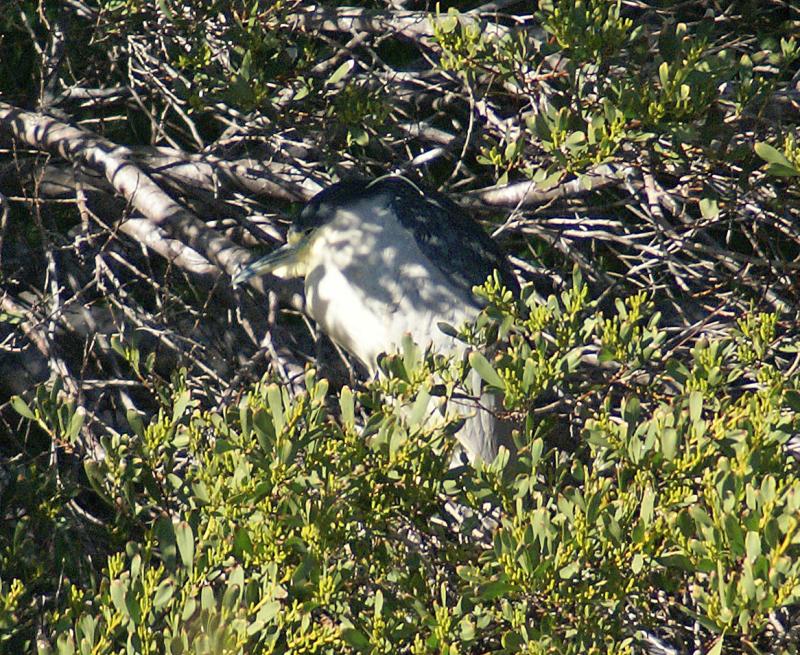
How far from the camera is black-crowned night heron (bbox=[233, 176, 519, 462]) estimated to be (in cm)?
263

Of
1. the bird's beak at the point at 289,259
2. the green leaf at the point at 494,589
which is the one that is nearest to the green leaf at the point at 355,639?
the green leaf at the point at 494,589

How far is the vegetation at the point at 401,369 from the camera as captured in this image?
4.83 ft

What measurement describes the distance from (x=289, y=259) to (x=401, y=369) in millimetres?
1170

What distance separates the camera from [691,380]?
175 centimetres

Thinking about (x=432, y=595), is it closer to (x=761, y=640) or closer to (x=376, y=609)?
(x=376, y=609)

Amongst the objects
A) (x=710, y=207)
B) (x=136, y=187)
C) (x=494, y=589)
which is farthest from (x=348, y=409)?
(x=136, y=187)

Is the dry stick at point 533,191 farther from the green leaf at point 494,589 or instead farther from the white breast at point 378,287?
the green leaf at point 494,589

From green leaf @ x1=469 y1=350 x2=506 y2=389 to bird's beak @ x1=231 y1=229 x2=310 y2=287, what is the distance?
3.67ft

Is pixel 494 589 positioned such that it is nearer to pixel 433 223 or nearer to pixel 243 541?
pixel 243 541

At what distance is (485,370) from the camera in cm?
168

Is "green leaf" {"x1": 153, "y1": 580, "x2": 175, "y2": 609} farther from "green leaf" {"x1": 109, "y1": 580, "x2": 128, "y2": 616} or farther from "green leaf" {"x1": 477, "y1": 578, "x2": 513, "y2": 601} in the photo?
"green leaf" {"x1": 477, "y1": 578, "x2": 513, "y2": 601}

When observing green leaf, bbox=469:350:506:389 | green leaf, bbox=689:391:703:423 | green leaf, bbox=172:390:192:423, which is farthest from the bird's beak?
green leaf, bbox=689:391:703:423

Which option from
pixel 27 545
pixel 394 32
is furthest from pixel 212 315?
pixel 27 545

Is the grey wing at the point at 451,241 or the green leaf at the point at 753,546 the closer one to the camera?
the green leaf at the point at 753,546
